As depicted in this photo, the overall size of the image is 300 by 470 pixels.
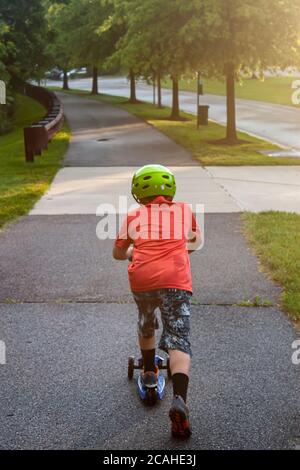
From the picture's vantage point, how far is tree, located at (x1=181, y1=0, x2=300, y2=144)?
17.5 m

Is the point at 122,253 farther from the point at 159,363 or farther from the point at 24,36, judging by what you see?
the point at 24,36

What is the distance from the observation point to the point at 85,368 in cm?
459

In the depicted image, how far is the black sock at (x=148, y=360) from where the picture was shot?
13.5ft

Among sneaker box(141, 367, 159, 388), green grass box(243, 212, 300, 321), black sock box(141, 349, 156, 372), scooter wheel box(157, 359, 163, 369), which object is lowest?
green grass box(243, 212, 300, 321)

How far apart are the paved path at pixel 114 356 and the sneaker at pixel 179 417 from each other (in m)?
0.09

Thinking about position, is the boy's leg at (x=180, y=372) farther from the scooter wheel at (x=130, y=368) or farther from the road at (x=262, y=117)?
the road at (x=262, y=117)

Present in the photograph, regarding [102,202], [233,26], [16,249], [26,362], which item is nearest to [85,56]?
[233,26]

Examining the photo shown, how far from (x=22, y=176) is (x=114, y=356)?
31.2ft

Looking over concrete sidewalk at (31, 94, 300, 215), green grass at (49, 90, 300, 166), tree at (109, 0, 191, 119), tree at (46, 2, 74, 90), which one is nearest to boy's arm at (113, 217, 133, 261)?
concrete sidewalk at (31, 94, 300, 215)

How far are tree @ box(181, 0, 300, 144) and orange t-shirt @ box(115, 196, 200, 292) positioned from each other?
47.8ft

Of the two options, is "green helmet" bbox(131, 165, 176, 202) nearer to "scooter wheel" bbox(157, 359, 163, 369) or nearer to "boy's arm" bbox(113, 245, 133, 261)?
"boy's arm" bbox(113, 245, 133, 261)

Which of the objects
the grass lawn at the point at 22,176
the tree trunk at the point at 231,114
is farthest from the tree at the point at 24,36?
the tree trunk at the point at 231,114

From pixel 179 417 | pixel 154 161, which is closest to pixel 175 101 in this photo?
pixel 154 161

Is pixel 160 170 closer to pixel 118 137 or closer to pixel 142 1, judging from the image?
pixel 142 1
